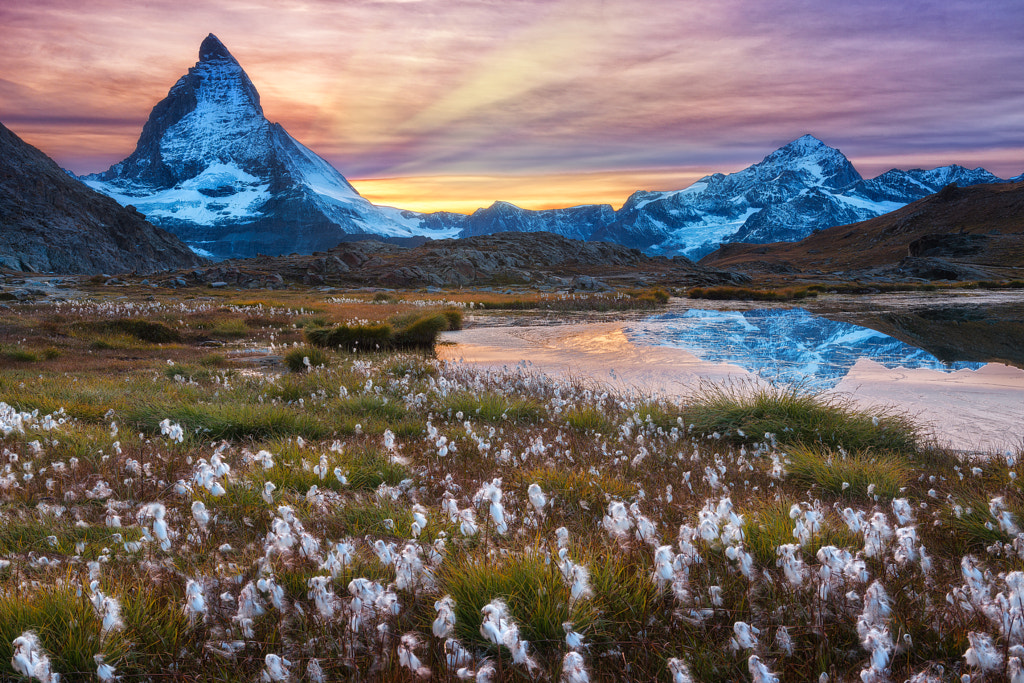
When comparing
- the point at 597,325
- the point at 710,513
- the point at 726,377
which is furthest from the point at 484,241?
the point at 710,513

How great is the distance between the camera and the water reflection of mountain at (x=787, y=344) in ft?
48.6

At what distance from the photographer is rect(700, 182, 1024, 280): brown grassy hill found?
98.5m

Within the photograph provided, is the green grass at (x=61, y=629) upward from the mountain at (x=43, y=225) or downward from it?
downward

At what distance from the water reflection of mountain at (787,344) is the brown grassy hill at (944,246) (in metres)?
76.0

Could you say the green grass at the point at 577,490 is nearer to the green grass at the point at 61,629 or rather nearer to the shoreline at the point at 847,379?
the green grass at the point at 61,629

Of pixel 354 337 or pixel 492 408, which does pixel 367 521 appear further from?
pixel 354 337

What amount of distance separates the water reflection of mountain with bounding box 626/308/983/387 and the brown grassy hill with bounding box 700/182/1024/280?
76031mm

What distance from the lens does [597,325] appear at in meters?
28.5

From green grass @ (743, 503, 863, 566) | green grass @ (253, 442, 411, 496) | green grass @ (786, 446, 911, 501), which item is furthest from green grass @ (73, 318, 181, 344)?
green grass @ (743, 503, 863, 566)

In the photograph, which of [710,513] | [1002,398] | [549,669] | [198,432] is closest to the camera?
[549,669]

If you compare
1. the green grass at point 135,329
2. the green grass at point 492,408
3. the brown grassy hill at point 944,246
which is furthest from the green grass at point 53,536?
the brown grassy hill at point 944,246

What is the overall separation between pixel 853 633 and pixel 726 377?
11.5m

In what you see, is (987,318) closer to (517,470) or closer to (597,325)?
(597,325)

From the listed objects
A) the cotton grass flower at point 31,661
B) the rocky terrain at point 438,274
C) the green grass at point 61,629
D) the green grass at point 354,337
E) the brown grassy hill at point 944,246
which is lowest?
the green grass at point 61,629
